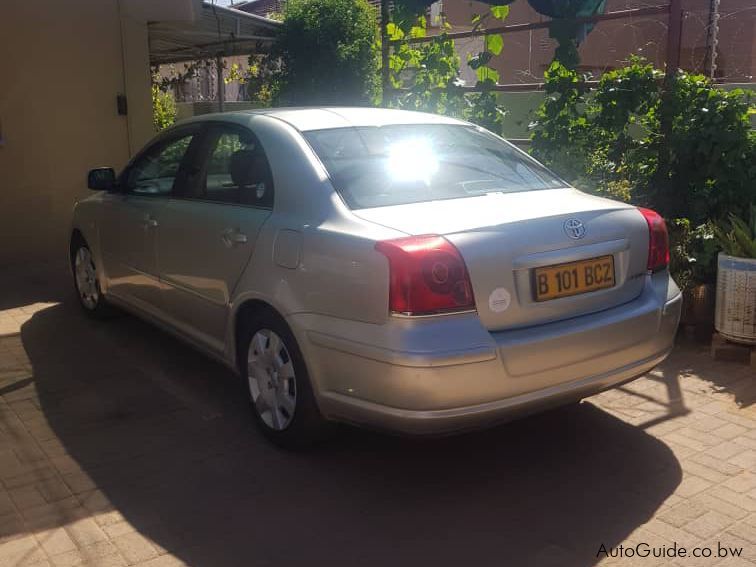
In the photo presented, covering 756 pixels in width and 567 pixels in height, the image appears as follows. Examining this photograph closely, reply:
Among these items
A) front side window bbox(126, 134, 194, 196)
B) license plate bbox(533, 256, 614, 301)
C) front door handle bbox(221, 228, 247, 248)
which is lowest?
license plate bbox(533, 256, 614, 301)

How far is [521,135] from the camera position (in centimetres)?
1187

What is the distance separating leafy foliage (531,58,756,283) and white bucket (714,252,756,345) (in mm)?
416

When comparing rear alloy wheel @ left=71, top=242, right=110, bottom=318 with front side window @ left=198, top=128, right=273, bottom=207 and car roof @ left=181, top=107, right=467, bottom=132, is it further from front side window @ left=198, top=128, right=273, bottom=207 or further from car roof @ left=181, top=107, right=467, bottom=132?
car roof @ left=181, top=107, right=467, bottom=132

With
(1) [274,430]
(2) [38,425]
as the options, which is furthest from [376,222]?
(2) [38,425]

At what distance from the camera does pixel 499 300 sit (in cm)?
322

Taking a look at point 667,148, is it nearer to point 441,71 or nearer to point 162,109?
point 441,71

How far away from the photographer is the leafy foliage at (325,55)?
11.6 metres

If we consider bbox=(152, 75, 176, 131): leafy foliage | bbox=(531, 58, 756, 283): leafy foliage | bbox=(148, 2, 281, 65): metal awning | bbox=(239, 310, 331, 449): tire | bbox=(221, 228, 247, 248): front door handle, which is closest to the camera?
bbox=(239, 310, 331, 449): tire

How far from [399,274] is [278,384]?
39.6 inches

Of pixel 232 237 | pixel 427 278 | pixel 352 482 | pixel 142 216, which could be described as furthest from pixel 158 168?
pixel 427 278

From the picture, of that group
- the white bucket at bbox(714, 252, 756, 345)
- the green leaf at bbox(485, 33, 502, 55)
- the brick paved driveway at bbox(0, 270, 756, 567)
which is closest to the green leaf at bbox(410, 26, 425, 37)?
the green leaf at bbox(485, 33, 502, 55)

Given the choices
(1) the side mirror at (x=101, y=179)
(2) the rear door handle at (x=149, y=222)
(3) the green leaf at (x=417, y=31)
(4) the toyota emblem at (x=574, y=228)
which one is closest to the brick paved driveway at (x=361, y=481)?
(2) the rear door handle at (x=149, y=222)

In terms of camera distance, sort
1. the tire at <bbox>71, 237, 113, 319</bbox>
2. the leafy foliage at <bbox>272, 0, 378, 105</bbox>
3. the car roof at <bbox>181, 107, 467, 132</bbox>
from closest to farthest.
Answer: the car roof at <bbox>181, 107, 467, 132</bbox>
the tire at <bbox>71, 237, 113, 319</bbox>
the leafy foliage at <bbox>272, 0, 378, 105</bbox>

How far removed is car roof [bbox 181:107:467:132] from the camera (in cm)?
415
